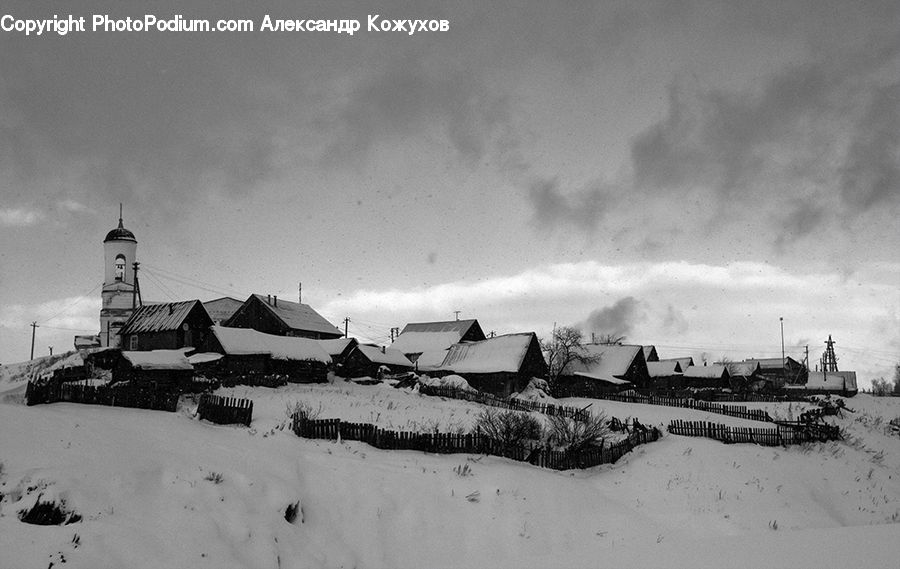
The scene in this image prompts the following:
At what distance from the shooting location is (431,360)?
55875mm

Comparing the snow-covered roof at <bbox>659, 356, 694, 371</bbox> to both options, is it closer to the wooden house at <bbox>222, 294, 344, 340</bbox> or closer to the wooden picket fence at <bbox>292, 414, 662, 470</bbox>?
the wooden house at <bbox>222, 294, 344, 340</bbox>

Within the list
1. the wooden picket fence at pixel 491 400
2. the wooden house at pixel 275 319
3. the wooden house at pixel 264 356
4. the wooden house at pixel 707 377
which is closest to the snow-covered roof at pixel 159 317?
the wooden house at pixel 264 356

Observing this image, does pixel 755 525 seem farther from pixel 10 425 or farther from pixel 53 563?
pixel 10 425

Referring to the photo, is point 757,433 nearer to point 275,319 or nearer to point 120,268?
point 275,319

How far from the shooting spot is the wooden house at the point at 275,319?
201 feet

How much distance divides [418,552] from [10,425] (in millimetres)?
8989

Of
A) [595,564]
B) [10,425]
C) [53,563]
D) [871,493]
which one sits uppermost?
[10,425]

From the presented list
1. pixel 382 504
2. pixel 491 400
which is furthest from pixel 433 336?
pixel 382 504

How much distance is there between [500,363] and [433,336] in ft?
53.5

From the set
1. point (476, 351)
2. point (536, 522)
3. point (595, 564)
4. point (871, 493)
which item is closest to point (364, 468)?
point (536, 522)

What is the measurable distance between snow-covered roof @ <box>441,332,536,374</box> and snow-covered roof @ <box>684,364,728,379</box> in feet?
106

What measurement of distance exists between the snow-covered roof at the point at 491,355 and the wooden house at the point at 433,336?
6889 mm

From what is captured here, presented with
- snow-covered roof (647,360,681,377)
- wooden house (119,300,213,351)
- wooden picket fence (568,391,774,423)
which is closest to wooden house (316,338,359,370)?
wooden house (119,300,213,351)

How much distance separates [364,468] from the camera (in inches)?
638
